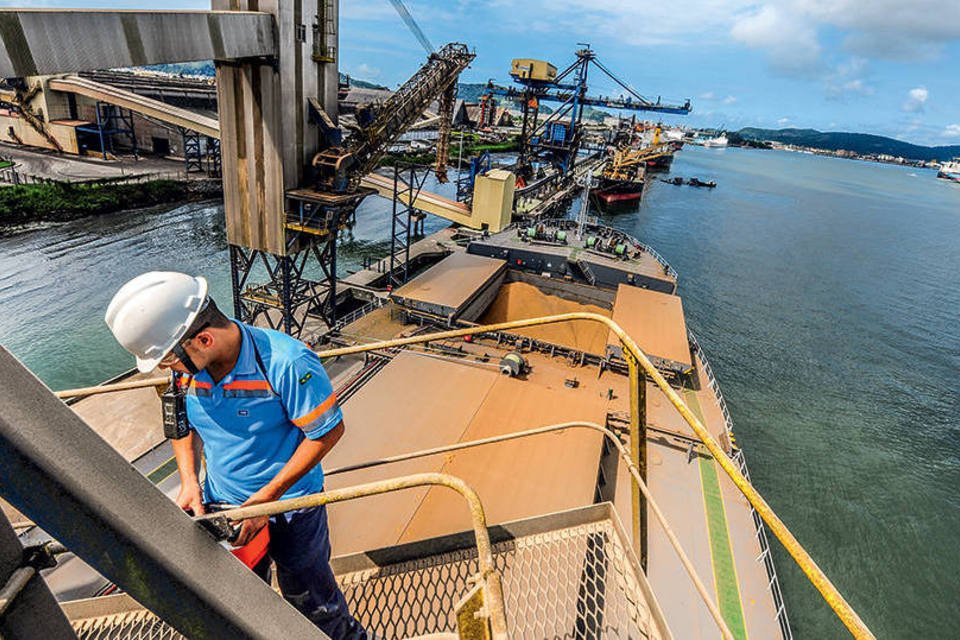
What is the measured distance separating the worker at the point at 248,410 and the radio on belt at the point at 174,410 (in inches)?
2.0

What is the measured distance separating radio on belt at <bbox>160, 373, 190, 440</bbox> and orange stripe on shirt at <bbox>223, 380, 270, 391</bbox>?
31 centimetres

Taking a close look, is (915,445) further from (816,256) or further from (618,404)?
(816,256)

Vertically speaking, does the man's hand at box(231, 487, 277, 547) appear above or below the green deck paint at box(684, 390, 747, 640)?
above

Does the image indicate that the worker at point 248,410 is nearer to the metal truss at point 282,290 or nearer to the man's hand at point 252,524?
the man's hand at point 252,524

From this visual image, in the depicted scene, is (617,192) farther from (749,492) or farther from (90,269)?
(749,492)

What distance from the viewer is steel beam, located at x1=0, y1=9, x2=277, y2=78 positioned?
6820 mm

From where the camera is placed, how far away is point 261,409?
2.95m

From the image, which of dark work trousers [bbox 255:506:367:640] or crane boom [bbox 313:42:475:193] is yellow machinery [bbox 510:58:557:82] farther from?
dark work trousers [bbox 255:506:367:640]

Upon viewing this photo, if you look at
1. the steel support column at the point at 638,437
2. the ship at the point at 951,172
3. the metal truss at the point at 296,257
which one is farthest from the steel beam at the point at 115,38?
the ship at the point at 951,172

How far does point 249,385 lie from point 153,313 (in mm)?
654

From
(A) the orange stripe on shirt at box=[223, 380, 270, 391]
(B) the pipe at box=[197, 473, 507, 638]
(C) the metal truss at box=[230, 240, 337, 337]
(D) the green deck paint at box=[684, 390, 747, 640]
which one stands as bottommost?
(D) the green deck paint at box=[684, 390, 747, 640]

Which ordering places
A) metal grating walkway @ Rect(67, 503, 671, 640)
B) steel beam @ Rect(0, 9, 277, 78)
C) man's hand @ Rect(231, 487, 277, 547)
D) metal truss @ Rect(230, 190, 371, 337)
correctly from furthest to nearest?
metal truss @ Rect(230, 190, 371, 337), steel beam @ Rect(0, 9, 277, 78), metal grating walkway @ Rect(67, 503, 671, 640), man's hand @ Rect(231, 487, 277, 547)

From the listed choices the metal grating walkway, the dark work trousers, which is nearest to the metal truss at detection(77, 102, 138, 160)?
the metal grating walkway

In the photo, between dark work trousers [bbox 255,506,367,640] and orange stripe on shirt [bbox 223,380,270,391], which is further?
dark work trousers [bbox 255,506,367,640]
